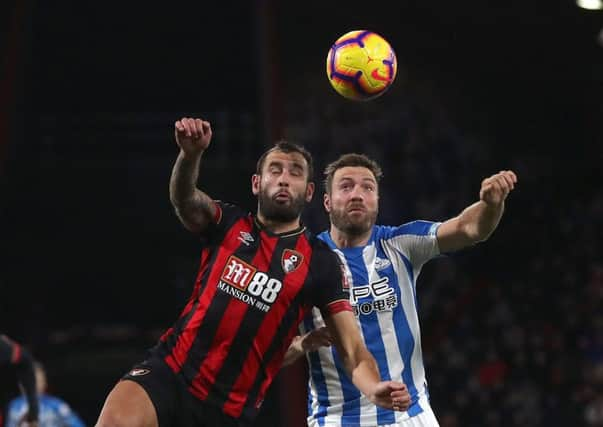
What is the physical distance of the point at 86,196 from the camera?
15609mm

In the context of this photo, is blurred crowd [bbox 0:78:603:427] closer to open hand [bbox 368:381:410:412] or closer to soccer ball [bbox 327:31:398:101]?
soccer ball [bbox 327:31:398:101]

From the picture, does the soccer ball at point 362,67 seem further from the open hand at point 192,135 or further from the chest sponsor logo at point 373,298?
the open hand at point 192,135

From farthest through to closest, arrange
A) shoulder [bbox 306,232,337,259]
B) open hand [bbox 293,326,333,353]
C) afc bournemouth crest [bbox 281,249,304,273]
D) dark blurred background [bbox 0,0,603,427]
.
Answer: dark blurred background [bbox 0,0,603,427], open hand [bbox 293,326,333,353], shoulder [bbox 306,232,337,259], afc bournemouth crest [bbox 281,249,304,273]

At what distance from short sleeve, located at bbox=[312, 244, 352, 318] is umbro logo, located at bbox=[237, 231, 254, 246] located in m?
0.35

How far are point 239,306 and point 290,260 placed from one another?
0.38 meters

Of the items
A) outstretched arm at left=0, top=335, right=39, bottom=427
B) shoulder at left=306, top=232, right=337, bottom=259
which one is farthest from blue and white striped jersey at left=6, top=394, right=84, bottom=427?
shoulder at left=306, top=232, right=337, bottom=259

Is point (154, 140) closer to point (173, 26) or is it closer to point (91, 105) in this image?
point (91, 105)

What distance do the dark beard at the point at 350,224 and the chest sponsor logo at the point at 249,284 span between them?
889 millimetres

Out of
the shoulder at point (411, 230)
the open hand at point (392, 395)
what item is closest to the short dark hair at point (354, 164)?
the shoulder at point (411, 230)

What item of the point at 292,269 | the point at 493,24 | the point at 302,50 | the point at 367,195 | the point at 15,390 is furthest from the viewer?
the point at 302,50

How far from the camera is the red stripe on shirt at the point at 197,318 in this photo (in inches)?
180

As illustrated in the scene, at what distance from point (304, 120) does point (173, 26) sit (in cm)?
373

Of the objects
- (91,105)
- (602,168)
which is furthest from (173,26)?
(602,168)

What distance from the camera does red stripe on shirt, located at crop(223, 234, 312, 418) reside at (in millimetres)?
4590
